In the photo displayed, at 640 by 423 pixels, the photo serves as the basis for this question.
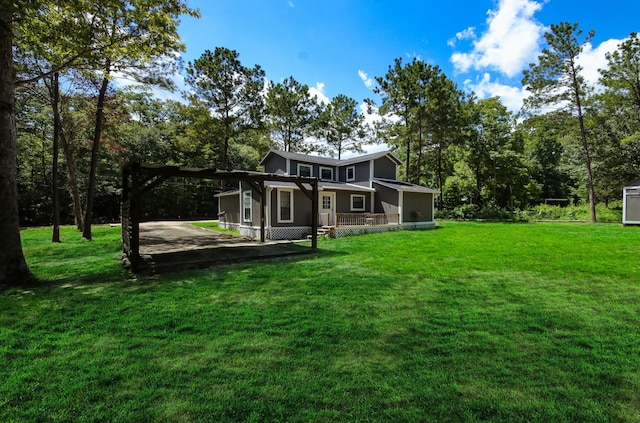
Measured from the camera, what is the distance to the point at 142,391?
93.5 inches

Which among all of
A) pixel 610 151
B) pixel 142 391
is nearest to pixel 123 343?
pixel 142 391

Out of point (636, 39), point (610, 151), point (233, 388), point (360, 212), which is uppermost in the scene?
point (636, 39)

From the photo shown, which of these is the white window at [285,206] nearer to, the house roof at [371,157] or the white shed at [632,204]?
the house roof at [371,157]

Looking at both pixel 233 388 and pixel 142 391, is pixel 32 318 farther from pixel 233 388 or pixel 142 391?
pixel 233 388

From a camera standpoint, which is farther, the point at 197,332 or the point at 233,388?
the point at 197,332

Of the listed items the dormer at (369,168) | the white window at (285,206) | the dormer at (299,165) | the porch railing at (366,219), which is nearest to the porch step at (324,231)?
the porch railing at (366,219)

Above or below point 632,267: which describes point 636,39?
above

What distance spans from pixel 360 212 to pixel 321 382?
48.6 ft

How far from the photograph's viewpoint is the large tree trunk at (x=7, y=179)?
555cm

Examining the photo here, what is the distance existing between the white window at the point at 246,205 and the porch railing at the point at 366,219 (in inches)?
173

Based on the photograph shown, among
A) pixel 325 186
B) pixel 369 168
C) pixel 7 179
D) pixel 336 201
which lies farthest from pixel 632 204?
pixel 7 179

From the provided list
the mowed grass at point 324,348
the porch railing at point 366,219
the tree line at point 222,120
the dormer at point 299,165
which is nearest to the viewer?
the mowed grass at point 324,348

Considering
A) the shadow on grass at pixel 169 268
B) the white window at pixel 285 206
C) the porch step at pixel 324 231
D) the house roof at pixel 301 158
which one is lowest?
the shadow on grass at pixel 169 268

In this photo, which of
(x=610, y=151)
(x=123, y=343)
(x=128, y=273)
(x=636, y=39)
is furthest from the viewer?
(x=610, y=151)
